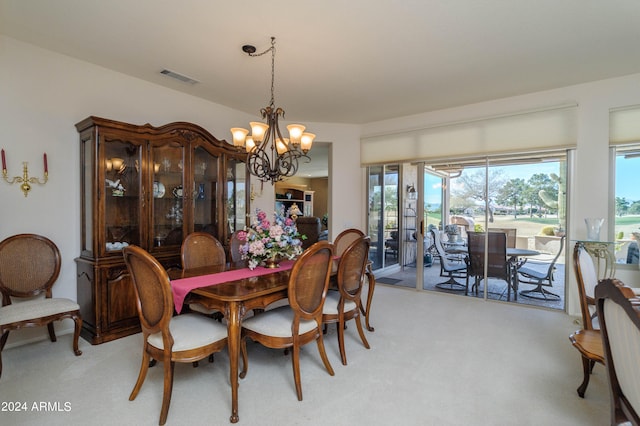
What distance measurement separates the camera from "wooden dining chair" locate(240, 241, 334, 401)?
211 cm

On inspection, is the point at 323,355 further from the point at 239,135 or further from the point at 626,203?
the point at 626,203

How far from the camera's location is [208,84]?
378cm

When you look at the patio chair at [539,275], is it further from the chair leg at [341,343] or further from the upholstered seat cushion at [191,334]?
the upholstered seat cushion at [191,334]

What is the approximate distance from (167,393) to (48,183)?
98.6 inches

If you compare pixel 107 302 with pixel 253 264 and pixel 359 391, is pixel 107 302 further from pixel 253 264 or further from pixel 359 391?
pixel 359 391

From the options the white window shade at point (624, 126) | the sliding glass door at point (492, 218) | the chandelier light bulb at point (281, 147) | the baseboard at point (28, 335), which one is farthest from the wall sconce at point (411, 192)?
the baseboard at point (28, 335)

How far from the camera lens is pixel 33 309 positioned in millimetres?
2561

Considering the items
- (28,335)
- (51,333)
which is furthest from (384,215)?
(28,335)

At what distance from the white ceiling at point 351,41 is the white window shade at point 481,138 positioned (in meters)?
0.41

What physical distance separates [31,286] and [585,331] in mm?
4497

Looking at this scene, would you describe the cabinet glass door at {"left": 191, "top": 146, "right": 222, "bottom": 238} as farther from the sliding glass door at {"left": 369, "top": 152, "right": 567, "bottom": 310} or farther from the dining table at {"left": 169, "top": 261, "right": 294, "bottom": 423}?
the sliding glass door at {"left": 369, "top": 152, "right": 567, "bottom": 310}

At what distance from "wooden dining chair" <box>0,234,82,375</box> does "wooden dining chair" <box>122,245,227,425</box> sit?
1.16 meters

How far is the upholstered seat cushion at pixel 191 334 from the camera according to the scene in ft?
6.42

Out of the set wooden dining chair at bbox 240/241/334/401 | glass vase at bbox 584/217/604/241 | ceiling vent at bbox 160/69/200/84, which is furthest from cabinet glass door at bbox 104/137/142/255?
glass vase at bbox 584/217/604/241
